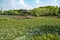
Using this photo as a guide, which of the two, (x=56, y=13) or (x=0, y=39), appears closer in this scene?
(x=0, y=39)

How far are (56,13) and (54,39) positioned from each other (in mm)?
33853

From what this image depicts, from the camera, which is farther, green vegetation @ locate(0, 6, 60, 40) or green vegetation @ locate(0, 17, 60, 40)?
green vegetation @ locate(0, 6, 60, 40)

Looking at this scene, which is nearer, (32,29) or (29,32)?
(29,32)

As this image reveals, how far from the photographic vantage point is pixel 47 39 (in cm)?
615

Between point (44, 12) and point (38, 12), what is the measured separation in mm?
1515

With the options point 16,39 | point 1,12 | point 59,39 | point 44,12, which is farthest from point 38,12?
point 59,39

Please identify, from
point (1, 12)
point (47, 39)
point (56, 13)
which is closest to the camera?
point (47, 39)

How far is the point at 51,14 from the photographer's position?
133 feet

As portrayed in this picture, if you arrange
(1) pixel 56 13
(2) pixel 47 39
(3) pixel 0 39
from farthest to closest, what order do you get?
(1) pixel 56 13 → (3) pixel 0 39 → (2) pixel 47 39

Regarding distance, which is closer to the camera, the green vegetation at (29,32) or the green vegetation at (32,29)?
the green vegetation at (29,32)

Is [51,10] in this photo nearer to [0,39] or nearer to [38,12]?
[38,12]

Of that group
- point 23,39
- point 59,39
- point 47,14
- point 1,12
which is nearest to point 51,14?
point 47,14

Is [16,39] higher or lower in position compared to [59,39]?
lower

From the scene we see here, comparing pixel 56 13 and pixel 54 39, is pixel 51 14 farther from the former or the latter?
pixel 54 39
